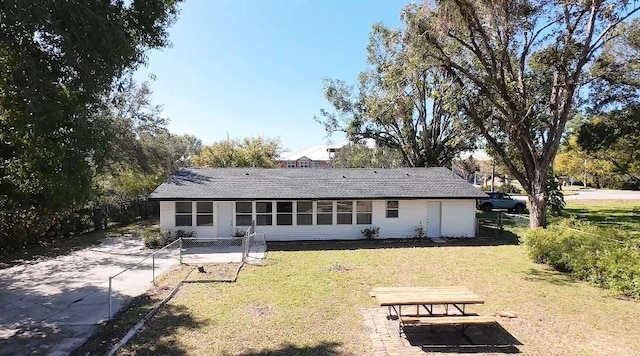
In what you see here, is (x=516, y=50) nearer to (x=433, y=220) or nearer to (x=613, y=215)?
(x=433, y=220)

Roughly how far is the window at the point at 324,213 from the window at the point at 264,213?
2324 mm

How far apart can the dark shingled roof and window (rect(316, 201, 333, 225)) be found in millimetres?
587

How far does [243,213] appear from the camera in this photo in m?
18.5

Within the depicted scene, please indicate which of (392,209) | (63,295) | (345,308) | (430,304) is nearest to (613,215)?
(392,209)

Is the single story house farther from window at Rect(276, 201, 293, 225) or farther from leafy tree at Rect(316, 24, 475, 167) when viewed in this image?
leafy tree at Rect(316, 24, 475, 167)

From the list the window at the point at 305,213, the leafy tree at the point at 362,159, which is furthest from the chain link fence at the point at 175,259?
the leafy tree at the point at 362,159

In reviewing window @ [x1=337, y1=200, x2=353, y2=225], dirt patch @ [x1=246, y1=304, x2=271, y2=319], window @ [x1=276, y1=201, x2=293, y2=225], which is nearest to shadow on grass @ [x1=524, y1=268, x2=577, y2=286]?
dirt patch @ [x1=246, y1=304, x2=271, y2=319]

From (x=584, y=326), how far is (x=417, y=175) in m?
14.1

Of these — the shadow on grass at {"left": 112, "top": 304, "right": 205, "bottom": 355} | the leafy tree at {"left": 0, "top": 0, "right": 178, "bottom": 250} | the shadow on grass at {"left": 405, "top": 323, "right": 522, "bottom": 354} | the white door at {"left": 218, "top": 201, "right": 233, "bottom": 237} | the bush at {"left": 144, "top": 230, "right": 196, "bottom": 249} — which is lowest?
the shadow on grass at {"left": 112, "top": 304, "right": 205, "bottom": 355}

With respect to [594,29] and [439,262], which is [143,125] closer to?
[439,262]

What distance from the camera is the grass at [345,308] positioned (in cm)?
702

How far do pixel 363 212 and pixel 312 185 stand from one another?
2982mm

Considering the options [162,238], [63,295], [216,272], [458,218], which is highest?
[458,218]

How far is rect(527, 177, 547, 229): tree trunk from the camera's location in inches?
585
